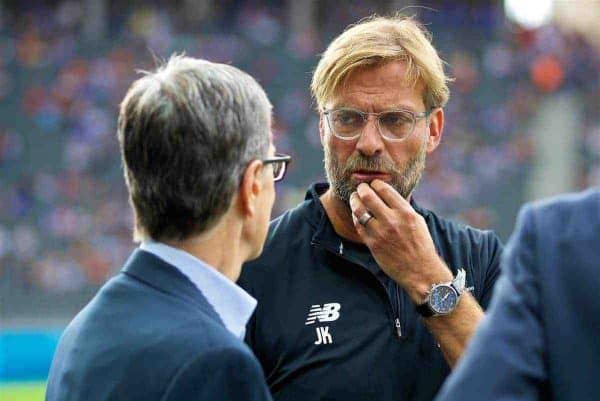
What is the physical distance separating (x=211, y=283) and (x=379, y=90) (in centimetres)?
109

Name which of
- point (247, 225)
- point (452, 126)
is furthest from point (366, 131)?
point (452, 126)

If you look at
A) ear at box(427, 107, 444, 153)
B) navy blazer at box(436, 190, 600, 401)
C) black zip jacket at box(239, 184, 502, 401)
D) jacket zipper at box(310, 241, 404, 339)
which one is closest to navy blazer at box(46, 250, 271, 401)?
navy blazer at box(436, 190, 600, 401)

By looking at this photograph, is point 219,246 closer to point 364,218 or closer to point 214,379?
point 214,379

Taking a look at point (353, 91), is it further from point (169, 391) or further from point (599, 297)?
point (599, 297)

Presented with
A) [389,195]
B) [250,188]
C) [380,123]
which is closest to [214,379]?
[250,188]

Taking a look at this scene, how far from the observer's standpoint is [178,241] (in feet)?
6.77

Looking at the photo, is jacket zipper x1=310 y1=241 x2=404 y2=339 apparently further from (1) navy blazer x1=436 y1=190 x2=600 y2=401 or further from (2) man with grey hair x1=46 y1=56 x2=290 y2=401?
(1) navy blazer x1=436 y1=190 x2=600 y2=401

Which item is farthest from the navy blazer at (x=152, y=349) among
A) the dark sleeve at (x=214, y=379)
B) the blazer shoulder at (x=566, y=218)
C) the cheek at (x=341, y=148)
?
the cheek at (x=341, y=148)

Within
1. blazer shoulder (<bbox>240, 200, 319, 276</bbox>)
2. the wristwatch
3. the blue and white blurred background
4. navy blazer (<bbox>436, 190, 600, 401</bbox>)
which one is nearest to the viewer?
navy blazer (<bbox>436, 190, 600, 401</bbox>)

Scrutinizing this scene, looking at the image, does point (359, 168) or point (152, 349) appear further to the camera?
point (359, 168)

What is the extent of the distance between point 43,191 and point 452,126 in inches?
282

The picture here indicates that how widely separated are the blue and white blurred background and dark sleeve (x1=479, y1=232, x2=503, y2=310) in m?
13.7

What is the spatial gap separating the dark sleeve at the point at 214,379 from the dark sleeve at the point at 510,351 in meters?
0.55

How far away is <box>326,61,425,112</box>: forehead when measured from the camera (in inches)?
115
